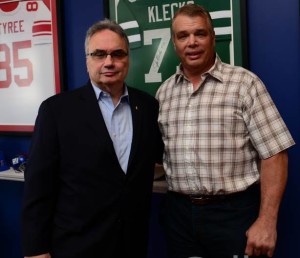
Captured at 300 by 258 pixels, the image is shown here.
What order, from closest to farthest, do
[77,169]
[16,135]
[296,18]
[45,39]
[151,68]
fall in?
1. [77,169]
2. [296,18]
3. [151,68]
4. [45,39]
5. [16,135]

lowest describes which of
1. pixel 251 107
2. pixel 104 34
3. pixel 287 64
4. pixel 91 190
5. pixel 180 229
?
pixel 180 229

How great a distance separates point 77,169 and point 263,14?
113 cm

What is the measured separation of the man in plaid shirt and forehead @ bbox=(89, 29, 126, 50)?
29 cm

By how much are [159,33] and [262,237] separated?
1.18 metres

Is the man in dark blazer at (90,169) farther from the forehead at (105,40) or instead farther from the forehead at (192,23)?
the forehead at (192,23)

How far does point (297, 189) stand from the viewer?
5.98ft

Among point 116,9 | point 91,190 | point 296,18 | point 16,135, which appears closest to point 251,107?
point 296,18

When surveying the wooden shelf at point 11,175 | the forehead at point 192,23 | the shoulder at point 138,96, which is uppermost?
the forehead at point 192,23

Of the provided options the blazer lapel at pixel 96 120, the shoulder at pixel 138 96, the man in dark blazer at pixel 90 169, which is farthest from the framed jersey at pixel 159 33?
the blazer lapel at pixel 96 120

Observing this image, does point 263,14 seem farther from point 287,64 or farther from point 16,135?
point 16,135

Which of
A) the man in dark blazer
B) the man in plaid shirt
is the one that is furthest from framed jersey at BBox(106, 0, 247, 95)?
the man in dark blazer

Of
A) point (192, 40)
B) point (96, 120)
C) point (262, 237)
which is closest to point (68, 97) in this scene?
point (96, 120)

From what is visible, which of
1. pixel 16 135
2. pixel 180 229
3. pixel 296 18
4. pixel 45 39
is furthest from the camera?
pixel 16 135

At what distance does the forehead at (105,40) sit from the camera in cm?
147
